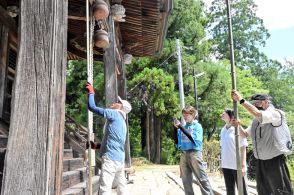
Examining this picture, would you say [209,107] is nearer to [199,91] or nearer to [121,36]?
[199,91]

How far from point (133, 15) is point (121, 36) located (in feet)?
5.60

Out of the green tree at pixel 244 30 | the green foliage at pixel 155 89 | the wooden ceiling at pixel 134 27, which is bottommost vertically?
the wooden ceiling at pixel 134 27

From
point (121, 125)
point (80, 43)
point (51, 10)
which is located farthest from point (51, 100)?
point (80, 43)

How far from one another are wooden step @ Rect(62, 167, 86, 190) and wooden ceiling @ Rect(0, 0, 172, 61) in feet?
8.16

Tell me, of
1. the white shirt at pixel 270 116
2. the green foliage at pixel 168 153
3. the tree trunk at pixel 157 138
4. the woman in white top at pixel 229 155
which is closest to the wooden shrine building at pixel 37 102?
the white shirt at pixel 270 116

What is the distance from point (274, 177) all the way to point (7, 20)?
5203 mm

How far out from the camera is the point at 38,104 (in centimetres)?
246

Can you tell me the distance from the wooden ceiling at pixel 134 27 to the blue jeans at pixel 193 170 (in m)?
2.80

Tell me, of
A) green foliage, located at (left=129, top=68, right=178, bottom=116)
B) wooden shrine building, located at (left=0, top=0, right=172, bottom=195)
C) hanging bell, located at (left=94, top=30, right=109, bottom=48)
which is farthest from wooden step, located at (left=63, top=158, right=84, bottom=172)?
green foliage, located at (left=129, top=68, right=178, bottom=116)

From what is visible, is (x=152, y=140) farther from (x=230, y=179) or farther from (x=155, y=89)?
(x=230, y=179)

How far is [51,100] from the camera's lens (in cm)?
247

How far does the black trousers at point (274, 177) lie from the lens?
3905 mm

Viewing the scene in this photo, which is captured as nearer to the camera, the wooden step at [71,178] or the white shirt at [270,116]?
the white shirt at [270,116]

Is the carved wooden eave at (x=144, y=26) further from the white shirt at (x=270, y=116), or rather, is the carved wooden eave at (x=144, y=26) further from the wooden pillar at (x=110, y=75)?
the white shirt at (x=270, y=116)
